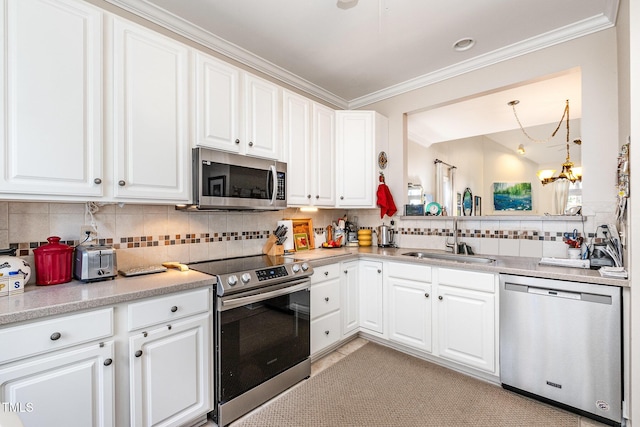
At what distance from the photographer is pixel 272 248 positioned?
2805mm

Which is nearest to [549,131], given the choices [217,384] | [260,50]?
[260,50]

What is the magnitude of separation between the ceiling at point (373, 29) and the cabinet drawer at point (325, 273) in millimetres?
1914

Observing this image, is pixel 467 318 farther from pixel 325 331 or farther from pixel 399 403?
pixel 325 331

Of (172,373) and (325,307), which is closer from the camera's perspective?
(172,373)

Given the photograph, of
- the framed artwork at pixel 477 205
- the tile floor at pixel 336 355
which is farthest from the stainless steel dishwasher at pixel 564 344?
the framed artwork at pixel 477 205

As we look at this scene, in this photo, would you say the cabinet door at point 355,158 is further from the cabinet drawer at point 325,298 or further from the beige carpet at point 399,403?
the beige carpet at point 399,403

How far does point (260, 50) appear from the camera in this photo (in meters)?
2.69

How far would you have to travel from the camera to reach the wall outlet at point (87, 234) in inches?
73.4

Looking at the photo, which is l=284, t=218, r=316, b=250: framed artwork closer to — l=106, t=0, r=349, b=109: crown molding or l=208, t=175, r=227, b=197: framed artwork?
l=208, t=175, r=227, b=197: framed artwork

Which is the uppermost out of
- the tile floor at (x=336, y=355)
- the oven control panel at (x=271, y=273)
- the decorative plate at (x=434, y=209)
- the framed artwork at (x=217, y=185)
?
the framed artwork at (x=217, y=185)

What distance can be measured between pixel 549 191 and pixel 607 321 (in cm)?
432

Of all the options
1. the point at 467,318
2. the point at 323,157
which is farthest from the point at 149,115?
the point at 467,318

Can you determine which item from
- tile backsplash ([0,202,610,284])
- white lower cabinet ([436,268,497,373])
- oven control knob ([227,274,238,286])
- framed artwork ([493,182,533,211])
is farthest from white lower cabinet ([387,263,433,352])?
framed artwork ([493,182,533,211])

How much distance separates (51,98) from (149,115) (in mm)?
451
